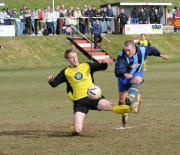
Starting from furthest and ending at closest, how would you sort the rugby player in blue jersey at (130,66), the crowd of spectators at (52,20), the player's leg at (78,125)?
1. the crowd of spectators at (52,20)
2. the rugby player in blue jersey at (130,66)
3. the player's leg at (78,125)

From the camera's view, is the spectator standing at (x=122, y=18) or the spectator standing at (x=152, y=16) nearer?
the spectator standing at (x=122, y=18)

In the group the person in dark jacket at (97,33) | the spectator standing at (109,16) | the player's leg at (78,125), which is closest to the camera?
the player's leg at (78,125)

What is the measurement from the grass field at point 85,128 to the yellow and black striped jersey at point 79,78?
33.7 inches

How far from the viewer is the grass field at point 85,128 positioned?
10.1 m

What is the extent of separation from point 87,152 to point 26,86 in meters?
16.2

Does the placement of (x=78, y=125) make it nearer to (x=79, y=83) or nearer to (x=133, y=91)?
(x=79, y=83)

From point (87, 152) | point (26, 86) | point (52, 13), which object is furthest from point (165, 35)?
point (87, 152)

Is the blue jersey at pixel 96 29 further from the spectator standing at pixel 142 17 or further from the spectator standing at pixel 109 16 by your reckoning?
the spectator standing at pixel 142 17

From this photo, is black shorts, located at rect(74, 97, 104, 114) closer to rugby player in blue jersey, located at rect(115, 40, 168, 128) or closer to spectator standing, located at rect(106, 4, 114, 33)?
rugby player in blue jersey, located at rect(115, 40, 168, 128)

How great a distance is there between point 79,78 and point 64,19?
35.7 meters

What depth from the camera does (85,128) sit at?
12883mm

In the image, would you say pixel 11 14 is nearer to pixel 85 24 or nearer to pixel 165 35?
pixel 85 24

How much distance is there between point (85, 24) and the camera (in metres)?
48.9

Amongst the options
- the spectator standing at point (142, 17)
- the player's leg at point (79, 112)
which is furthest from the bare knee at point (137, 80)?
the spectator standing at point (142, 17)
